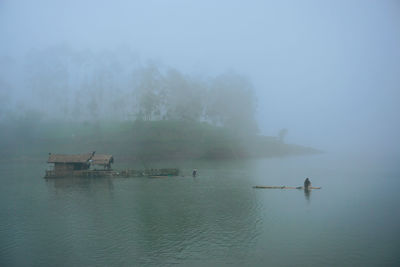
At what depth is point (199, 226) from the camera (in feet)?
77.7

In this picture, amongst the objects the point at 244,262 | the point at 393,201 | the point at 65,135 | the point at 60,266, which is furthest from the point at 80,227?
the point at 65,135

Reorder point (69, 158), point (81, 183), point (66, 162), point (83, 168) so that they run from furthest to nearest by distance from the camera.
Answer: point (83, 168)
point (69, 158)
point (66, 162)
point (81, 183)

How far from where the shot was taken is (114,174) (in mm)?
51812

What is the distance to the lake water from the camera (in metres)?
18.1

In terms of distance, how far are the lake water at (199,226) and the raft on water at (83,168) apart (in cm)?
839

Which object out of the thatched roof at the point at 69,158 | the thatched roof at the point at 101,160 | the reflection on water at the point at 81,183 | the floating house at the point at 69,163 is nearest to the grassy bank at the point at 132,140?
the thatched roof at the point at 101,160

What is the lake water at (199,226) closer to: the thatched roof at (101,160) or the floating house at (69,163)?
the floating house at (69,163)

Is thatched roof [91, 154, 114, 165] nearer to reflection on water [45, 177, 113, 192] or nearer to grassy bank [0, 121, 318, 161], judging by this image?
reflection on water [45, 177, 113, 192]

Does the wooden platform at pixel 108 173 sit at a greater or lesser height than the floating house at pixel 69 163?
lesser

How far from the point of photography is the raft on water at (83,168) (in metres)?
50.0

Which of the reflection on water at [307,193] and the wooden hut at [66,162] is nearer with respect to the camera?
the reflection on water at [307,193]

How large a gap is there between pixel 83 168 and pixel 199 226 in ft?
114

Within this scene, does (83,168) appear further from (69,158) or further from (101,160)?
(101,160)

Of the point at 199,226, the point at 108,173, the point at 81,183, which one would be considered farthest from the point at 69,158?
the point at 199,226
